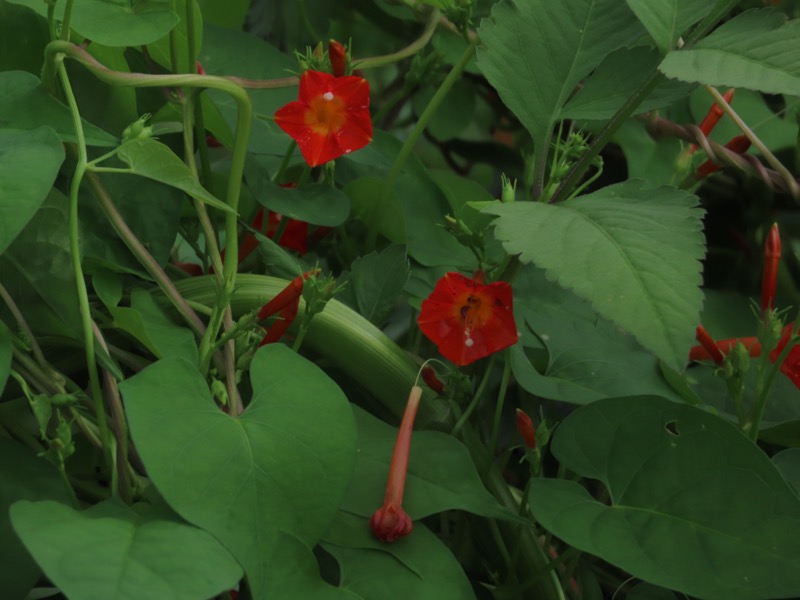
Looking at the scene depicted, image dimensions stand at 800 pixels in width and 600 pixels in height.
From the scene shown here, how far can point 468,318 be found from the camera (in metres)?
0.53

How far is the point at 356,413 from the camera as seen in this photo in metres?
0.52

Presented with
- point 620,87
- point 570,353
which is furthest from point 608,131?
point 570,353

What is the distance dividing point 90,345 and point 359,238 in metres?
0.29

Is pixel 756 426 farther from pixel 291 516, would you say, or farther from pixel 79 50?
pixel 79 50

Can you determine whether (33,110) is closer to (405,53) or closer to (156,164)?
(156,164)

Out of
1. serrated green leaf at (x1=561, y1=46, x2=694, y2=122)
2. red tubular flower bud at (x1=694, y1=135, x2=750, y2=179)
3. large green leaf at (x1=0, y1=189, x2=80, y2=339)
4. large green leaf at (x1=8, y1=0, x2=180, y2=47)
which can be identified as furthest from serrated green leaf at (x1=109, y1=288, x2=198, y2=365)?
red tubular flower bud at (x1=694, y1=135, x2=750, y2=179)

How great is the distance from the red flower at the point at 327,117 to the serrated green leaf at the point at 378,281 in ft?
0.23

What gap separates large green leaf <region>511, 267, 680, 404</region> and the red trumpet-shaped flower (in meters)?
0.09

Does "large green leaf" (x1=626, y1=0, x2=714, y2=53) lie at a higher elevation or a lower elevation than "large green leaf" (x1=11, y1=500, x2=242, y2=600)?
higher

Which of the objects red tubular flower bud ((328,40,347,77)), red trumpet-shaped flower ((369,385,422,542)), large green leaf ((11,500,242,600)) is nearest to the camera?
large green leaf ((11,500,242,600))

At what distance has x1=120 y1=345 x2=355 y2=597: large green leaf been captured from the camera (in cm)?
39

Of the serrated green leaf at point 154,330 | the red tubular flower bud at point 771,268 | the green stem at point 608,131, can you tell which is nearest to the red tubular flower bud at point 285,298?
the serrated green leaf at point 154,330

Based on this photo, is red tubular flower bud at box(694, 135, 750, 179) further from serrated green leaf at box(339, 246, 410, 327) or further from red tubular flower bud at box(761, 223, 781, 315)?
serrated green leaf at box(339, 246, 410, 327)

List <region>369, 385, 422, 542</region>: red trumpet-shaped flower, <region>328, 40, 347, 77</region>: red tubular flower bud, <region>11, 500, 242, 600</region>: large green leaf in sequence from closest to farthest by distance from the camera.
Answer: <region>11, 500, 242, 600</region>: large green leaf → <region>369, 385, 422, 542</region>: red trumpet-shaped flower → <region>328, 40, 347, 77</region>: red tubular flower bud
